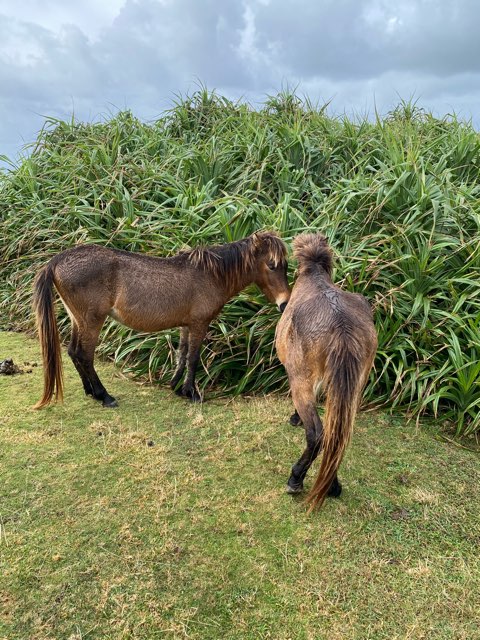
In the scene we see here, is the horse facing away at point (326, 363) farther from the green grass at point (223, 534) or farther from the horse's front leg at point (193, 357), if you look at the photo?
the horse's front leg at point (193, 357)

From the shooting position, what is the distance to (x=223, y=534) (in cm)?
218

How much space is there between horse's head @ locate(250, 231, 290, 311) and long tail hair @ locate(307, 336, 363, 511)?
151 cm

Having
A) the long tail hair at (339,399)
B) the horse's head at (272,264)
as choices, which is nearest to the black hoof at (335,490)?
the long tail hair at (339,399)

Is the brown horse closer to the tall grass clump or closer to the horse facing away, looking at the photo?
the tall grass clump

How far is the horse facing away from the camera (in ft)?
6.53

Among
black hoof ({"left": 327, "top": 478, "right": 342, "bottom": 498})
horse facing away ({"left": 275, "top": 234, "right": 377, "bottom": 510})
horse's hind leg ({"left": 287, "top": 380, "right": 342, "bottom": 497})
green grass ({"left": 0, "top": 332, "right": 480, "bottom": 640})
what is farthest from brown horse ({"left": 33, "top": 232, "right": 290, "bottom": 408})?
black hoof ({"left": 327, "top": 478, "right": 342, "bottom": 498})

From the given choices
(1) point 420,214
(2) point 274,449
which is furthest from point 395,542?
(1) point 420,214

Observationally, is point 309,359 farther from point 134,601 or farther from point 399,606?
point 134,601

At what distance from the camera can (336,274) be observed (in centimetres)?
390

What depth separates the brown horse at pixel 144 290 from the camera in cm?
324

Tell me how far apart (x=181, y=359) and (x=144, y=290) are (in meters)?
0.75

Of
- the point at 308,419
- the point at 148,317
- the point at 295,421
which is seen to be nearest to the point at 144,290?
the point at 148,317

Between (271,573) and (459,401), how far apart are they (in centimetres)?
203

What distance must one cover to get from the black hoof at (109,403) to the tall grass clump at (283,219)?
668 millimetres
